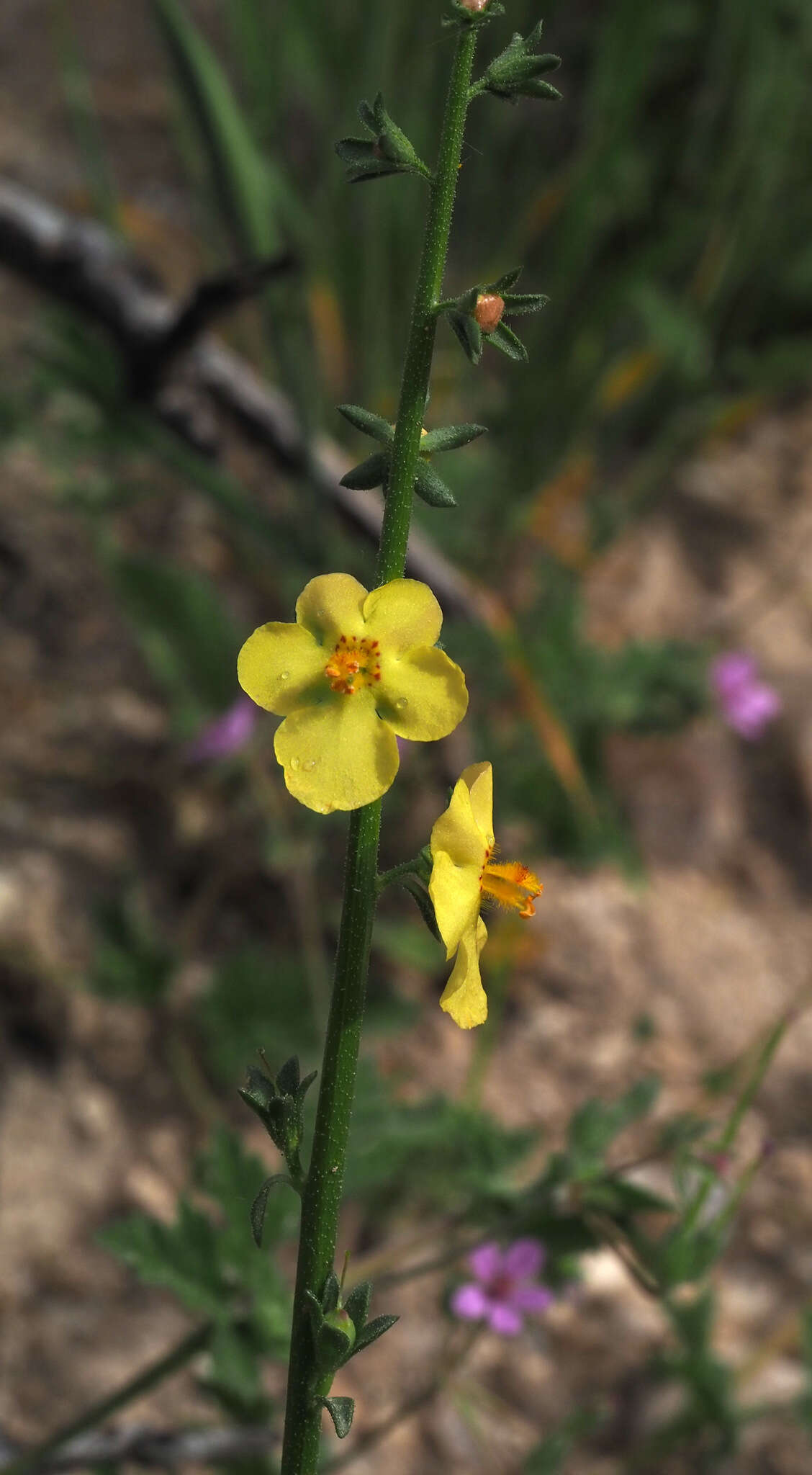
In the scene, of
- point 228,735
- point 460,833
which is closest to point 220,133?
point 228,735

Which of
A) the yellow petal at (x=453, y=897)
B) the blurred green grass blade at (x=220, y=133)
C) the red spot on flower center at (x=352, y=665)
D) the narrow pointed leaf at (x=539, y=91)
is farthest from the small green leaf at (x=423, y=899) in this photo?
the blurred green grass blade at (x=220, y=133)

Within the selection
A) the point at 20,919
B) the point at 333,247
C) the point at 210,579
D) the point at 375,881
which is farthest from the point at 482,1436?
the point at 333,247

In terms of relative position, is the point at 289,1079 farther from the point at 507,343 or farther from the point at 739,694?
the point at 739,694

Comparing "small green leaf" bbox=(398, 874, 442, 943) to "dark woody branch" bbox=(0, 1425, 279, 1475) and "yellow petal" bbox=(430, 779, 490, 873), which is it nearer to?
"yellow petal" bbox=(430, 779, 490, 873)

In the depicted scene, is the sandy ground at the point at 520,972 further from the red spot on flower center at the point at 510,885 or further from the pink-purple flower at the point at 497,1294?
the red spot on flower center at the point at 510,885

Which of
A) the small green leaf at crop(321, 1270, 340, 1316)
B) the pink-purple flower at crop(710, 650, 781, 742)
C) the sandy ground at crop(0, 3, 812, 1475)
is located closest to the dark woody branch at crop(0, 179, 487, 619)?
the sandy ground at crop(0, 3, 812, 1475)
